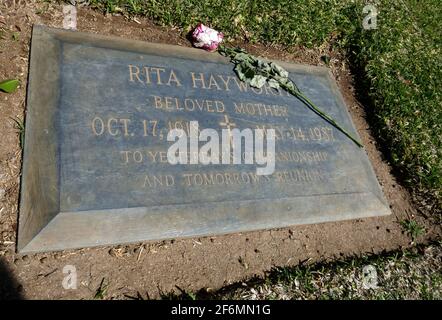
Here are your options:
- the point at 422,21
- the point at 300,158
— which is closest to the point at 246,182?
the point at 300,158

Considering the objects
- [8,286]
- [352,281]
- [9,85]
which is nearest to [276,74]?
[352,281]

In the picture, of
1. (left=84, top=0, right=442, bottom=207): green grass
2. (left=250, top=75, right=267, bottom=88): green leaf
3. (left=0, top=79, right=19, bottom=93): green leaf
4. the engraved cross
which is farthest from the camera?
(left=84, top=0, right=442, bottom=207): green grass

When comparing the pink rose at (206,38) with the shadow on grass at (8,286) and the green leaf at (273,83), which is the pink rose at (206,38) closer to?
the green leaf at (273,83)

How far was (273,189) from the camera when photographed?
8.93 ft

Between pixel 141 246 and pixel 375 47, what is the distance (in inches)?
131

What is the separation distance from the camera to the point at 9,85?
8.09ft

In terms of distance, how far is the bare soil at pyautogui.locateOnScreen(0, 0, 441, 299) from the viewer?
2135mm

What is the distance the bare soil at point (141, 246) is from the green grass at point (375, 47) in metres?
0.20

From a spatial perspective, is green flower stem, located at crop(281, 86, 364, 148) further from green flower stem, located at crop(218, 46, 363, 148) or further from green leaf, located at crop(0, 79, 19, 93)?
green leaf, located at crop(0, 79, 19, 93)

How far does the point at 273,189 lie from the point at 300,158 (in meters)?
0.40

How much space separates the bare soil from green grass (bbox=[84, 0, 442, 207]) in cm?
20

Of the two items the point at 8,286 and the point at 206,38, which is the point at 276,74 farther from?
the point at 8,286

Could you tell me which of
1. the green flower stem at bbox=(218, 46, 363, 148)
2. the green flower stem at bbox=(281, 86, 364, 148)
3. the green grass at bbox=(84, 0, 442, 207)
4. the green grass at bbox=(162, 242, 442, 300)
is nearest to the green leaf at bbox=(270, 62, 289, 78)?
the green flower stem at bbox=(218, 46, 363, 148)

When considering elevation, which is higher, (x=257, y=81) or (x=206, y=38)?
(x=206, y=38)
